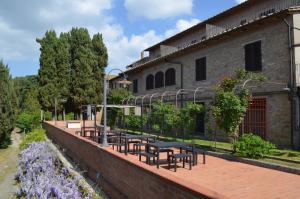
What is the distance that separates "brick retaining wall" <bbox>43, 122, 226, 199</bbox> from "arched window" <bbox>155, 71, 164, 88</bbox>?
13.0 meters

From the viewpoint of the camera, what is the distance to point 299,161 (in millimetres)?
10891

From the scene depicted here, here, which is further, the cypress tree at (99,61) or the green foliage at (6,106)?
the cypress tree at (99,61)

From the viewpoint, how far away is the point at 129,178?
336 inches

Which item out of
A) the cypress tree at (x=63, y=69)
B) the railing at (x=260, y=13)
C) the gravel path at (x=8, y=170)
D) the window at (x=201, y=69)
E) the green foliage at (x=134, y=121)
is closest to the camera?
the gravel path at (x=8, y=170)

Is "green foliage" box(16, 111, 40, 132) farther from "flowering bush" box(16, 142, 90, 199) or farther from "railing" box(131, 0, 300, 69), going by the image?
"railing" box(131, 0, 300, 69)

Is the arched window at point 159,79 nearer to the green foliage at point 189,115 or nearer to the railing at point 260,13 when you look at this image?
the railing at point 260,13

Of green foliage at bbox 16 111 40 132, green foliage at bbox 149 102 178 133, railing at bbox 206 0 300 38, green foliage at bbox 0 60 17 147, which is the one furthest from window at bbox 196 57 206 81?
green foliage at bbox 16 111 40 132

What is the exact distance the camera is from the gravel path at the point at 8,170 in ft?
45.5

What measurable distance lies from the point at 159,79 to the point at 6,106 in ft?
44.0

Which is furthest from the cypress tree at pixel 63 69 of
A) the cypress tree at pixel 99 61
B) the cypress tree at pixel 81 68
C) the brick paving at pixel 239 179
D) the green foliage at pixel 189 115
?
the brick paving at pixel 239 179

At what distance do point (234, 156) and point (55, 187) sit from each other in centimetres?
667

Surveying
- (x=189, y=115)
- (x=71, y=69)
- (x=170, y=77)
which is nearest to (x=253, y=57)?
(x=189, y=115)

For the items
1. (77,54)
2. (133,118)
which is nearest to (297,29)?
(133,118)

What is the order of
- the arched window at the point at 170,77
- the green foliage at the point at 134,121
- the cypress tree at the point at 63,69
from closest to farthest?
the green foliage at the point at 134,121 < the arched window at the point at 170,77 < the cypress tree at the point at 63,69
